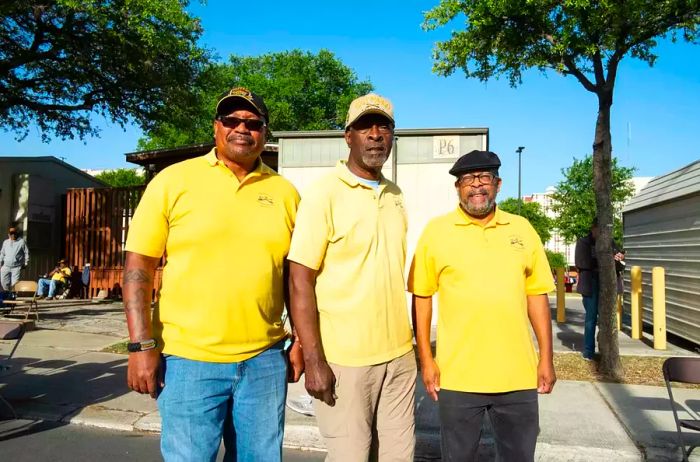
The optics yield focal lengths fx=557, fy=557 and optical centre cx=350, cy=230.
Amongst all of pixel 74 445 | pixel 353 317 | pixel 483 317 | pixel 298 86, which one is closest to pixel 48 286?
pixel 74 445

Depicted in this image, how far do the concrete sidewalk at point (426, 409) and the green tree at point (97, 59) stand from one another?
23.1ft

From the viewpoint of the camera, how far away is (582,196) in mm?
32750

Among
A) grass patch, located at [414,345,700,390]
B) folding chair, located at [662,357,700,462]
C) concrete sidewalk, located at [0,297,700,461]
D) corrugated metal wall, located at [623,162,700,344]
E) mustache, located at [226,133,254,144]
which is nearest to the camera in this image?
mustache, located at [226,133,254,144]

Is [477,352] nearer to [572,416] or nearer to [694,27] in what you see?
[572,416]

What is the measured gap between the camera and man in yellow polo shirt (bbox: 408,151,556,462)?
2828 mm

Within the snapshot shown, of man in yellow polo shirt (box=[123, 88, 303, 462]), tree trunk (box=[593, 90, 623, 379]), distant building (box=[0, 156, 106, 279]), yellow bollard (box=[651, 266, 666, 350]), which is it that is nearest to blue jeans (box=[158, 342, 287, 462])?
man in yellow polo shirt (box=[123, 88, 303, 462])

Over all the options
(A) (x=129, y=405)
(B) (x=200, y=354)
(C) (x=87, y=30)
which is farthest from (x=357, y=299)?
(C) (x=87, y=30)

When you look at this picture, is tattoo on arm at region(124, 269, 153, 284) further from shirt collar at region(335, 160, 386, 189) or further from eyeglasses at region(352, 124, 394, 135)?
eyeglasses at region(352, 124, 394, 135)

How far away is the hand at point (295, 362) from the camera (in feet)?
8.68

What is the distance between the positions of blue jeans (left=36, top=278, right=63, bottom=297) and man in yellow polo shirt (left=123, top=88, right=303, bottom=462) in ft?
50.9

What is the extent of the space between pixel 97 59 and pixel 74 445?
1084 centimetres

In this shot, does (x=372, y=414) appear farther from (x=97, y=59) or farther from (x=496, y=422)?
(x=97, y=59)

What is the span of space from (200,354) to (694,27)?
25.7 feet

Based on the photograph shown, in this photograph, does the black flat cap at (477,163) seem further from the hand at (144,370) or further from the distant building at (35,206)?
the distant building at (35,206)
